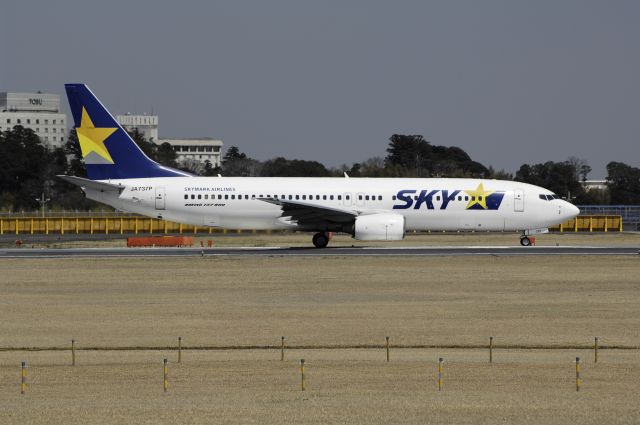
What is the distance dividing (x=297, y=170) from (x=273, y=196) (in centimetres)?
6999

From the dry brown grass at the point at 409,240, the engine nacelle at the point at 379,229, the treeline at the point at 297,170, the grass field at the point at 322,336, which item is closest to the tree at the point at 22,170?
the treeline at the point at 297,170

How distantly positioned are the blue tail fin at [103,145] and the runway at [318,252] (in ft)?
13.2

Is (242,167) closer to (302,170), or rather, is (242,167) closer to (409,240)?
(302,170)

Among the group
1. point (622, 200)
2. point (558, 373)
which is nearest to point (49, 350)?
point (558, 373)

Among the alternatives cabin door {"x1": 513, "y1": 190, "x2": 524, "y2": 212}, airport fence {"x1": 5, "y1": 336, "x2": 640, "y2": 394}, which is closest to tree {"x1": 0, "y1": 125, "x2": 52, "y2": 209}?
cabin door {"x1": 513, "y1": 190, "x2": 524, "y2": 212}

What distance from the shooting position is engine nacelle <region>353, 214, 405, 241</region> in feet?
172

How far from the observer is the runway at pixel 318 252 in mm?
51281

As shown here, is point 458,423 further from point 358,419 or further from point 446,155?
point 446,155

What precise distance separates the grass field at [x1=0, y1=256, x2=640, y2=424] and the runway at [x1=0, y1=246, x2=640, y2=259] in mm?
3402

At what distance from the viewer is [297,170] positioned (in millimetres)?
124688

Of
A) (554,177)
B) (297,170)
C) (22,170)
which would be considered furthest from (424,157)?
(22,170)

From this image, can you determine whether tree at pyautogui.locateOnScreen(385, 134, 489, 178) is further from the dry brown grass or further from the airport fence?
the airport fence

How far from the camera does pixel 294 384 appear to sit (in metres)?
21.6

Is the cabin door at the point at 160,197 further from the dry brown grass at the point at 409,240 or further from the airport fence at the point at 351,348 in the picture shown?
the airport fence at the point at 351,348
